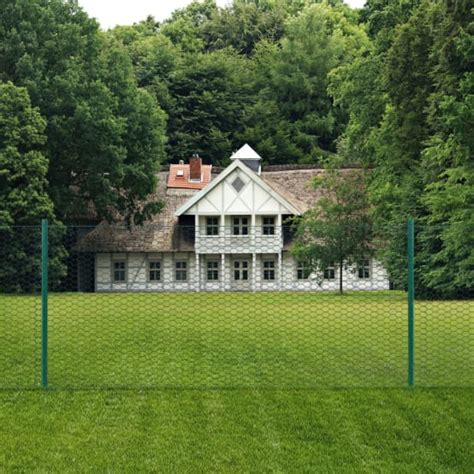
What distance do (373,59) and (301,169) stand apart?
15744mm

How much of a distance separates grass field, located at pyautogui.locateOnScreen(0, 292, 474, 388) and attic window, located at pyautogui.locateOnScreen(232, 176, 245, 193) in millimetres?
29962

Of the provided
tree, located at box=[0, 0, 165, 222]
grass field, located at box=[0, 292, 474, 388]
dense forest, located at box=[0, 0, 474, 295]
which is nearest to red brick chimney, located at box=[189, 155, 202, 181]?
dense forest, located at box=[0, 0, 474, 295]

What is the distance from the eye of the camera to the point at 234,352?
40.7ft

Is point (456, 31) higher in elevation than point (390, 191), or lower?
higher

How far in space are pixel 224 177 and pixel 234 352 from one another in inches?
1320

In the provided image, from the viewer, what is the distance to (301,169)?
51938 millimetres

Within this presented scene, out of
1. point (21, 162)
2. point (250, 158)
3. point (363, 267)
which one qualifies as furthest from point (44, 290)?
point (250, 158)

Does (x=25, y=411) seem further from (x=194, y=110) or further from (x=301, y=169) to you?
(x=194, y=110)

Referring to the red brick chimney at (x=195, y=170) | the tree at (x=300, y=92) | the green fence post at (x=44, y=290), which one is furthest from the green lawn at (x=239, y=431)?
the tree at (x=300, y=92)

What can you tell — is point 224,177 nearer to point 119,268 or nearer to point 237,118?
point 119,268

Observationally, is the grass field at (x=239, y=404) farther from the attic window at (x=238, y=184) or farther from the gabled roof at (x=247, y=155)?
the gabled roof at (x=247, y=155)

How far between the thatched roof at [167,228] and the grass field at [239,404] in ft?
97.1

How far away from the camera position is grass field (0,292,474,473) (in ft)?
24.2

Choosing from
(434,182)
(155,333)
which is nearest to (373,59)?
(434,182)
